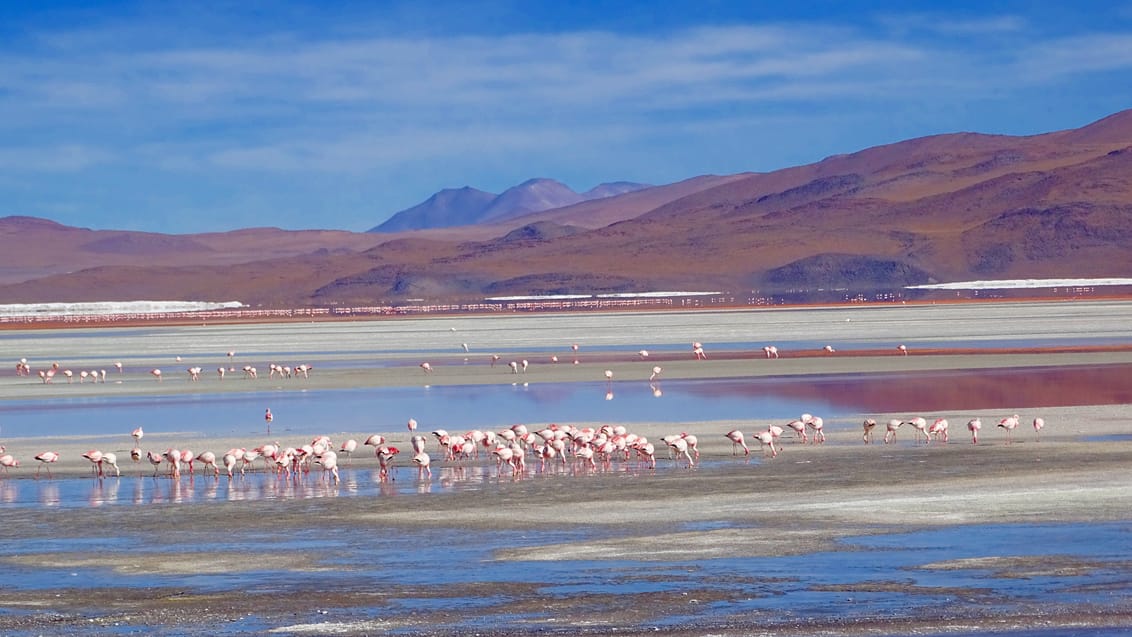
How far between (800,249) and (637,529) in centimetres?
12929

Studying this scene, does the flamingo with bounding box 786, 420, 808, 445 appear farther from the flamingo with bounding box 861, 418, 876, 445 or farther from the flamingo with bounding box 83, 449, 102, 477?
the flamingo with bounding box 83, 449, 102, 477

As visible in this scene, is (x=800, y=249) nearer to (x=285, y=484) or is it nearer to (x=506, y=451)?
(x=506, y=451)

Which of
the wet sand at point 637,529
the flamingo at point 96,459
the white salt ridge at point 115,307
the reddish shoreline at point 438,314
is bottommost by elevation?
the wet sand at point 637,529

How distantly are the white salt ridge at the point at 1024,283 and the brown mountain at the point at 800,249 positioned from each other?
202 cm

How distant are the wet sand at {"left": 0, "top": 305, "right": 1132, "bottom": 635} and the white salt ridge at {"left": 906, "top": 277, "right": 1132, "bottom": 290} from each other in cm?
9316

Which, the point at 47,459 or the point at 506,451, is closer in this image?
the point at 506,451

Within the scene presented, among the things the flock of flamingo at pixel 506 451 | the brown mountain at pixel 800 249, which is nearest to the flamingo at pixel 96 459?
the flock of flamingo at pixel 506 451

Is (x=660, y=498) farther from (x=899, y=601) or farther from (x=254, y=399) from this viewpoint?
(x=254, y=399)

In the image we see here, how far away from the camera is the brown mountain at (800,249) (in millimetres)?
128000

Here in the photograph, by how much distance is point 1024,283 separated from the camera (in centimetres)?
11800

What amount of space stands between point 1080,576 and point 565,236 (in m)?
160

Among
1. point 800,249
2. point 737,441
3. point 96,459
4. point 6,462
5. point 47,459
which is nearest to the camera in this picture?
point 96,459

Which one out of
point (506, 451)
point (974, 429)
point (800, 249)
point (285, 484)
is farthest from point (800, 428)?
point (800, 249)

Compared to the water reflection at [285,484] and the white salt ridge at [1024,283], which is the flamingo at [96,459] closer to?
the water reflection at [285,484]
